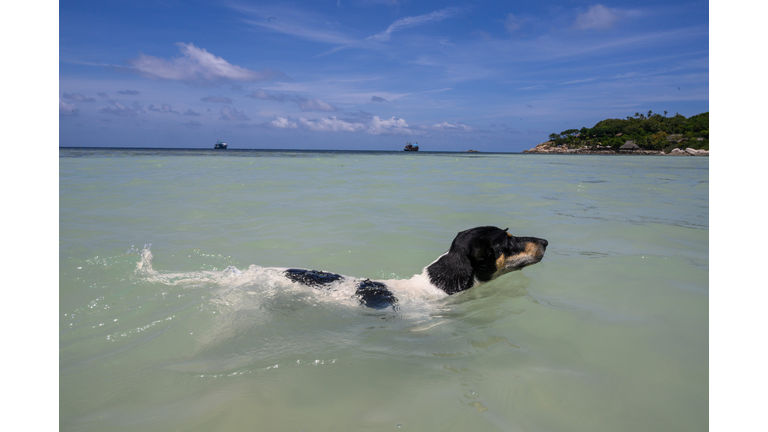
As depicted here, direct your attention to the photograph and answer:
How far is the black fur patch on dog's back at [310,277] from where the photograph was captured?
14.4ft

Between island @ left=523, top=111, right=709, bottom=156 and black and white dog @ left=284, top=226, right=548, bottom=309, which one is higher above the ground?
island @ left=523, top=111, right=709, bottom=156

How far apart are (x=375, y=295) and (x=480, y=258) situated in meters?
1.38

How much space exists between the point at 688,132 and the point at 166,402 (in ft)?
407

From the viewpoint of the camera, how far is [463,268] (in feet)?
15.0

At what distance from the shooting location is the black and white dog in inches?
175

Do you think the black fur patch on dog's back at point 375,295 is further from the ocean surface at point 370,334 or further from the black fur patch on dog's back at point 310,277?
the black fur patch on dog's back at point 310,277

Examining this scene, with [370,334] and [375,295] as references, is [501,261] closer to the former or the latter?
[375,295]

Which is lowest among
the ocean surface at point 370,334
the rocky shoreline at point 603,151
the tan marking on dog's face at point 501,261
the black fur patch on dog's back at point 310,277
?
the ocean surface at point 370,334

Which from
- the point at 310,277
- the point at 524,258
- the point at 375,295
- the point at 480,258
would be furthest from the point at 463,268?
the point at 310,277

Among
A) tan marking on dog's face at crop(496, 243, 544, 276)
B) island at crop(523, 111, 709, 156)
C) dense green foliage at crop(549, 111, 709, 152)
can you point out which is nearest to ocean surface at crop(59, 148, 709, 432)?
tan marking on dog's face at crop(496, 243, 544, 276)

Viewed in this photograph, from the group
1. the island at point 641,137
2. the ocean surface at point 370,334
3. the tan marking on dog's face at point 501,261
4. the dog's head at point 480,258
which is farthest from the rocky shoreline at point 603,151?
the tan marking on dog's face at point 501,261

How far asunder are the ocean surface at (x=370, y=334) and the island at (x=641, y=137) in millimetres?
87701

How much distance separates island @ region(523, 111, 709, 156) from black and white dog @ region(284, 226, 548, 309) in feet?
291

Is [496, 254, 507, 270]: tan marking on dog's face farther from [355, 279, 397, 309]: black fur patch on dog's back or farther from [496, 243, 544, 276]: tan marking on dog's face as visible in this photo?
[355, 279, 397, 309]: black fur patch on dog's back
